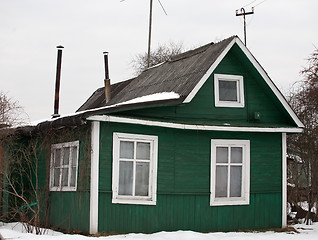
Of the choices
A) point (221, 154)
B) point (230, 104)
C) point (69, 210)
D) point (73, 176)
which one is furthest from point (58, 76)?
point (221, 154)

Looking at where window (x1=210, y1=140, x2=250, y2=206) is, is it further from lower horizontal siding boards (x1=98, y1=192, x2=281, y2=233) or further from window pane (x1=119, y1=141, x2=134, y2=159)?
window pane (x1=119, y1=141, x2=134, y2=159)

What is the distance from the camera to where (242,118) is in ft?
43.4

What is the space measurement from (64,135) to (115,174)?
73.9 inches

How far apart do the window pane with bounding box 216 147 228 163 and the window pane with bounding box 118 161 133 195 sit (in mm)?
2327

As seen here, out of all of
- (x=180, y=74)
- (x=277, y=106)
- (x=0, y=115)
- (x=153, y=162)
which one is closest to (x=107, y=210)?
(x=153, y=162)

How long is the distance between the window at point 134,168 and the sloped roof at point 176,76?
1.24 meters

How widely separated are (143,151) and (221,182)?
224 cm

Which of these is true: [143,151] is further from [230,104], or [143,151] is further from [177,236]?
[230,104]

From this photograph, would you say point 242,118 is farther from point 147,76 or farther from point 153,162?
point 147,76

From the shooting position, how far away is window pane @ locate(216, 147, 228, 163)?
12750mm

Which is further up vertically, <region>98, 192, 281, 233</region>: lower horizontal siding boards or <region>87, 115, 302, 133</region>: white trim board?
<region>87, 115, 302, 133</region>: white trim board

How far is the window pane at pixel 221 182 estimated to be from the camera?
12674 millimetres

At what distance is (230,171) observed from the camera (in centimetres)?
1283

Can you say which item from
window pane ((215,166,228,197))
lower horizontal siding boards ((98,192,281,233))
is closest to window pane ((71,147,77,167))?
lower horizontal siding boards ((98,192,281,233))
